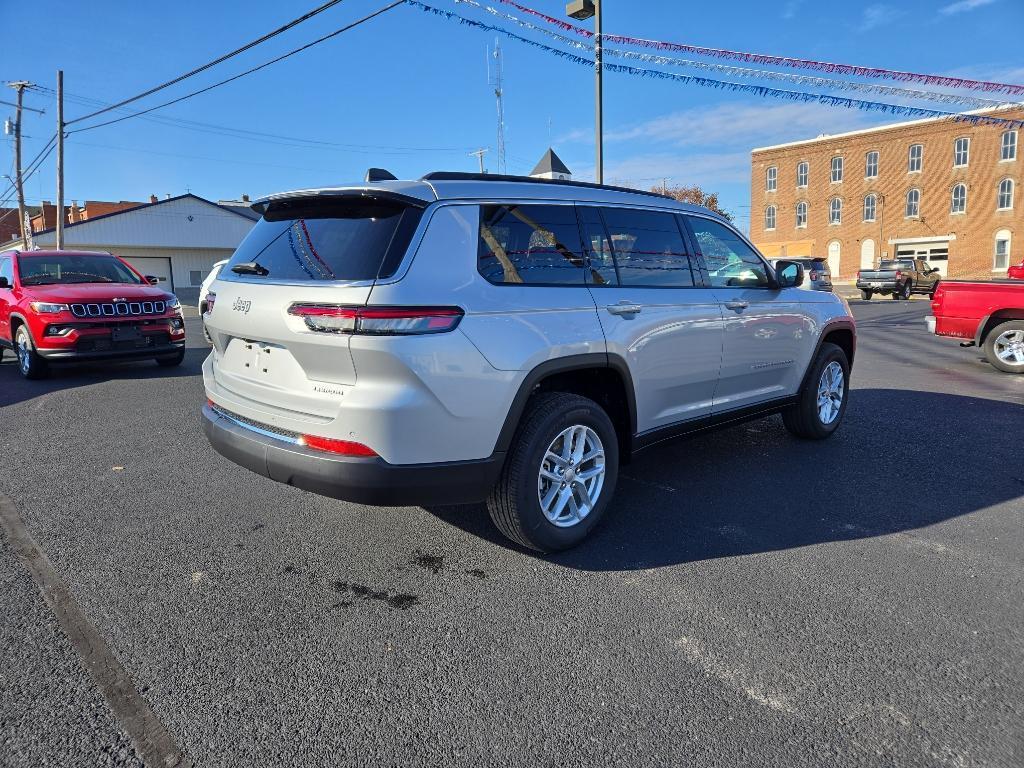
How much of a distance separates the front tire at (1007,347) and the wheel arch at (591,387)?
820cm

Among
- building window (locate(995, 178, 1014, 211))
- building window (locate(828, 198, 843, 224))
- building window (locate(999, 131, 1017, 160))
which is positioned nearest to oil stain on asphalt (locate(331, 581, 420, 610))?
building window (locate(999, 131, 1017, 160))

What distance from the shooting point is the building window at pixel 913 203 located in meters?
49.7

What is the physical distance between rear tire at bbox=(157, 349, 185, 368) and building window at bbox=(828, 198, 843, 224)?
54071 millimetres

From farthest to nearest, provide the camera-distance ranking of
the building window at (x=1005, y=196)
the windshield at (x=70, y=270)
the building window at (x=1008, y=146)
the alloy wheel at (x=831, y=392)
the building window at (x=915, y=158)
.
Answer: the building window at (x=915, y=158) < the building window at (x=1005, y=196) < the building window at (x=1008, y=146) < the windshield at (x=70, y=270) < the alloy wheel at (x=831, y=392)

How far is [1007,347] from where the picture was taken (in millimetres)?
9555

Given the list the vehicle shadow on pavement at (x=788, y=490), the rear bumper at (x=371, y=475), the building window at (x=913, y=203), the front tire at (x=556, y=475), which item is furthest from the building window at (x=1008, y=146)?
the rear bumper at (x=371, y=475)

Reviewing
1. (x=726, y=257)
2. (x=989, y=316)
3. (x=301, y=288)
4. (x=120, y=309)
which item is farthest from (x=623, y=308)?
(x=989, y=316)

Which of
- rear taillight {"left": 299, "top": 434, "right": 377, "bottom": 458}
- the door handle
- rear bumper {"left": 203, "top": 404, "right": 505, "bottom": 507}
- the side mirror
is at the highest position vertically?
the side mirror

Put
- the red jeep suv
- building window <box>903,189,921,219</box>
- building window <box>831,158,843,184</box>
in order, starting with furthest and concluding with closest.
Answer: building window <box>831,158,843,184</box>
building window <box>903,189,921,219</box>
the red jeep suv

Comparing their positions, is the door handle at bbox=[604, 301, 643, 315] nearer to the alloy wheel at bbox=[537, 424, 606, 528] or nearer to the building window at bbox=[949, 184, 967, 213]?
the alloy wheel at bbox=[537, 424, 606, 528]

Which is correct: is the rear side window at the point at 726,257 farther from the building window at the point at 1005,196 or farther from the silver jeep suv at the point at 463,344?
the building window at the point at 1005,196

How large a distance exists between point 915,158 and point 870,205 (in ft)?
13.8

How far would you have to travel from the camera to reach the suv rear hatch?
118 inches

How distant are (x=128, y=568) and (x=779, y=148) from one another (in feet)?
198
